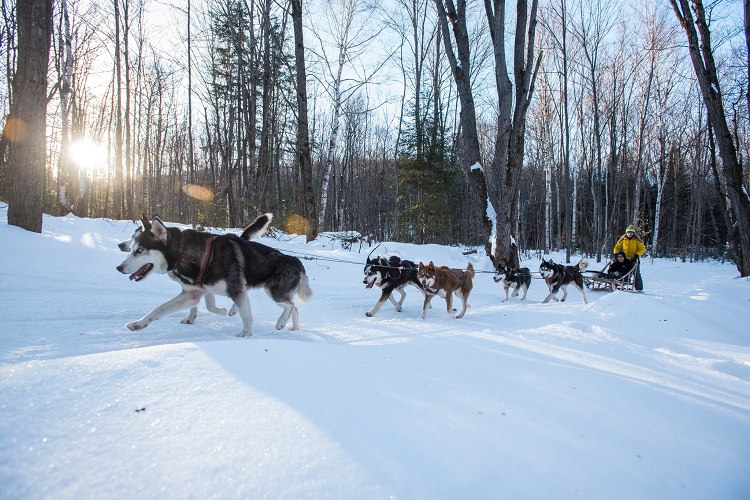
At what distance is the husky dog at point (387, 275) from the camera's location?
6.89 meters

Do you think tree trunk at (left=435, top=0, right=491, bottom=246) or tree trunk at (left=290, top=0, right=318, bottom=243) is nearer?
tree trunk at (left=435, top=0, right=491, bottom=246)

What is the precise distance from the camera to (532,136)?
92.5ft

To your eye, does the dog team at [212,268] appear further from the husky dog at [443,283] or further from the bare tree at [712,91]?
the bare tree at [712,91]

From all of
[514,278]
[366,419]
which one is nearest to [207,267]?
[366,419]

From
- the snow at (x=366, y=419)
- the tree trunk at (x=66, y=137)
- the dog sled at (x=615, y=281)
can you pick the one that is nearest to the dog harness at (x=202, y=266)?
the snow at (x=366, y=419)

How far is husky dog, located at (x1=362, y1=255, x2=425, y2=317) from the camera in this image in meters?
6.89

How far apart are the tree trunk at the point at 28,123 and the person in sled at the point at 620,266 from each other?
14.6m

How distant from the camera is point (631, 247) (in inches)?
449

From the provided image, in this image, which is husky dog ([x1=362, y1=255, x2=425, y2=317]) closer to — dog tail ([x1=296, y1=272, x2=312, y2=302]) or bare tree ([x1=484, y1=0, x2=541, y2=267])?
dog tail ([x1=296, y1=272, x2=312, y2=302])

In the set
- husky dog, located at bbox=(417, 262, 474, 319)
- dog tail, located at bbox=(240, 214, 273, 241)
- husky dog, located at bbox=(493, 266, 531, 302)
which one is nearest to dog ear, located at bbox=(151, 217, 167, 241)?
dog tail, located at bbox=(240, 214, 273, 241)

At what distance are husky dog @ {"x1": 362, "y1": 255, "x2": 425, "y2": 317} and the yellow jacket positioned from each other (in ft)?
25.9

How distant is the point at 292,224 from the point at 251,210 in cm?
A: 207

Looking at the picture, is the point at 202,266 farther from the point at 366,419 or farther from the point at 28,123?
the point at 28,123

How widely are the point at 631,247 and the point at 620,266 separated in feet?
2.17
